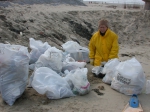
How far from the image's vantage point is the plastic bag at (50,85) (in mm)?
3131

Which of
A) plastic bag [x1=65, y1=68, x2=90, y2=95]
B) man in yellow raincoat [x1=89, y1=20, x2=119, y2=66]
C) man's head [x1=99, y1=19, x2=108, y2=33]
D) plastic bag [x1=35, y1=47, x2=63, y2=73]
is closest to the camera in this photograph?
plastic bag [x1=65, y1=68, x2=90, y2=95]

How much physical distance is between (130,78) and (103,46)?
127cm

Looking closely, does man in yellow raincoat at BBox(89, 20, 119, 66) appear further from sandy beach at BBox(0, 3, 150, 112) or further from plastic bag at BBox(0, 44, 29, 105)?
plastic bag at BBox(0, 44, 29, 105)

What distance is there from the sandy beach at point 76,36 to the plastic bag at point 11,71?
153mm

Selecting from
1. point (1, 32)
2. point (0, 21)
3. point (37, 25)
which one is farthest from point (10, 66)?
point (37, 25)

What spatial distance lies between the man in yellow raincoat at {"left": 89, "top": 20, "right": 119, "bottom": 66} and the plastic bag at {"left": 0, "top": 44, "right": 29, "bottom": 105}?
1812 millimetres

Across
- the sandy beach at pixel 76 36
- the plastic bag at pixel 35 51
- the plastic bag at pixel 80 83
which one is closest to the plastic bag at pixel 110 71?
the sandy beach at pixel 76 36

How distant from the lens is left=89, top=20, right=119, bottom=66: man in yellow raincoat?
4414 millimetres

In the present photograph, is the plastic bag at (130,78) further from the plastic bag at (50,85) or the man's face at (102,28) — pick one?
the man's face at (102,28)

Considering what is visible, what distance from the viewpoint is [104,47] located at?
4.54 m

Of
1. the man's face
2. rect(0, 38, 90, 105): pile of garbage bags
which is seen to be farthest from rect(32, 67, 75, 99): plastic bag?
the man's face

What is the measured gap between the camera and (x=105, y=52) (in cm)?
458

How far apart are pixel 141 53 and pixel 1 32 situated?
479 cm

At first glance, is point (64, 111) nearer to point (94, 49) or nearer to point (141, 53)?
point (94, 49)
